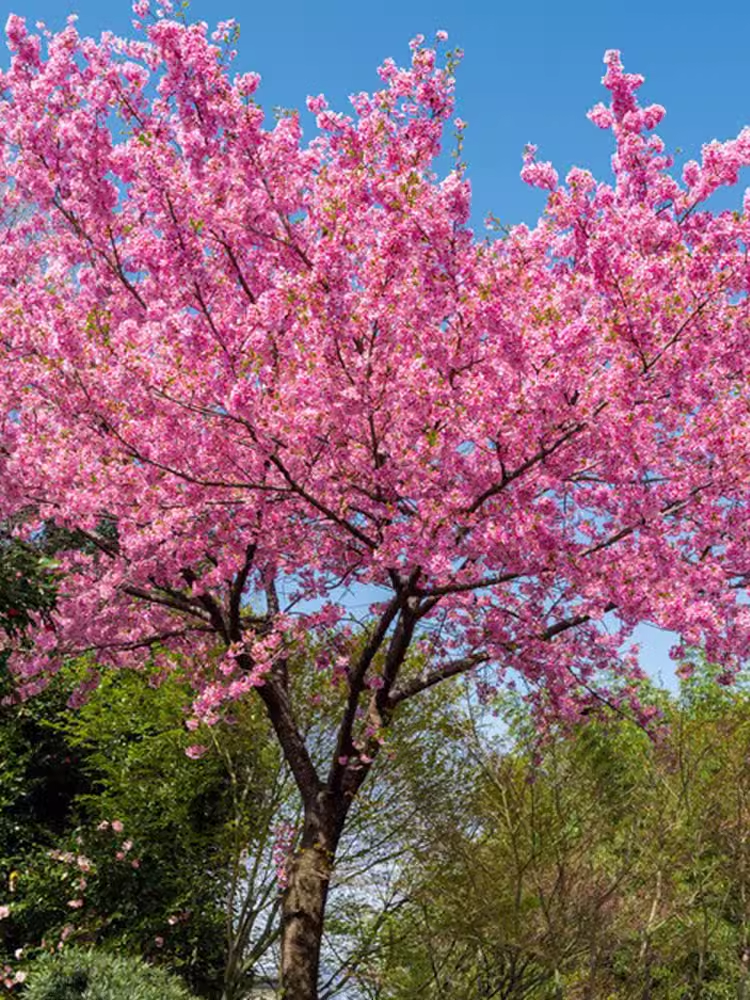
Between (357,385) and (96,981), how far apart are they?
15.9 ft

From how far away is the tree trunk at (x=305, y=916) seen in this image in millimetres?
8672

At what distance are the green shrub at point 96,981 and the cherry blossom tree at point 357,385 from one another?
158 cm

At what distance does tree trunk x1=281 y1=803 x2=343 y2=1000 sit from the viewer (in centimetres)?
867

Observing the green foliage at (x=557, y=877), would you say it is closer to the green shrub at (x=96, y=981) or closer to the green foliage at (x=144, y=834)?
the green foliage at (x=144, y=834)

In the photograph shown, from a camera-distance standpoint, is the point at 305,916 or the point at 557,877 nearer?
the point at 305,916

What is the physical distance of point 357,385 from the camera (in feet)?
24.5

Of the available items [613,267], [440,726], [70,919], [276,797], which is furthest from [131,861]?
[613,267]

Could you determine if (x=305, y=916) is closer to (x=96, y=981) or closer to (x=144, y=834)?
(x=96, y=981)

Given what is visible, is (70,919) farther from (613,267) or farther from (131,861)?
(613,267)

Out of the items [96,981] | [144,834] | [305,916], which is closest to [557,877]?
[305,916]

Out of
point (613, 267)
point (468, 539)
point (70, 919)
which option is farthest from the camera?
point (70, 919)

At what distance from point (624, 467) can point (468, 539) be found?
1.37 m

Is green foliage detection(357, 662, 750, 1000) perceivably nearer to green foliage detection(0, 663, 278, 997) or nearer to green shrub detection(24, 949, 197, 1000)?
green foliage detection(0, 663, 278, 997)

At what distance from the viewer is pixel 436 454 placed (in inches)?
300
